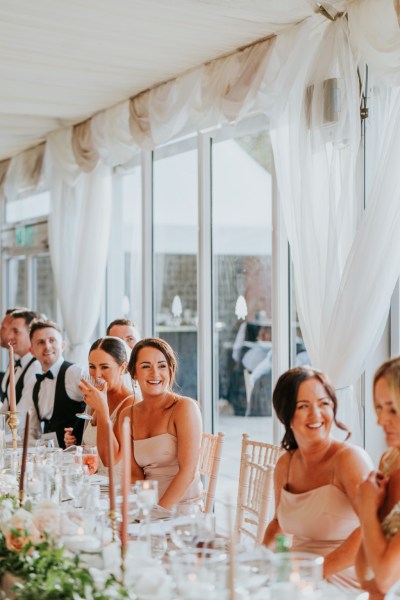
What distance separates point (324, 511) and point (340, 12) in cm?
244

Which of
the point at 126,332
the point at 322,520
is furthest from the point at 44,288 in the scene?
the point at 322,520

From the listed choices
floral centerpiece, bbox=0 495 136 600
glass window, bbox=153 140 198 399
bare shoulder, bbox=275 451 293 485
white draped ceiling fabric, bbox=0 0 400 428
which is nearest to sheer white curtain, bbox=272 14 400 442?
white draped ceiling fabric, bbox=0 0 400 428

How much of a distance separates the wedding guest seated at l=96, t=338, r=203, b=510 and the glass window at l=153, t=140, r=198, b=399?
1.96 meters

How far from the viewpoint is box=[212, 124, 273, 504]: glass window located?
530cm

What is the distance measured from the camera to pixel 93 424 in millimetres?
4496

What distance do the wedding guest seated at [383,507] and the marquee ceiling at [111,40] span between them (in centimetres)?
226

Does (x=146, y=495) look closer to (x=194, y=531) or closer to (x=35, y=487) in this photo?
(x=194, y=531)

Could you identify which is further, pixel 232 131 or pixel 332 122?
pixel 232 131

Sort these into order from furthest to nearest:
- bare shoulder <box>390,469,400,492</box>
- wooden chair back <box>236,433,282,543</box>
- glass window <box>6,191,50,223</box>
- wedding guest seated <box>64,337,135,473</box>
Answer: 1. glass window <box>6,191,50,223</box>
2. wedding guest seated <box>64,337,135,473</box>
3. wooden chair back <box>236,433,282,543</box>
4. bare shoulder <box>390,469,400,492</box>

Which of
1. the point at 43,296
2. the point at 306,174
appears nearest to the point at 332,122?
the point at 306,174

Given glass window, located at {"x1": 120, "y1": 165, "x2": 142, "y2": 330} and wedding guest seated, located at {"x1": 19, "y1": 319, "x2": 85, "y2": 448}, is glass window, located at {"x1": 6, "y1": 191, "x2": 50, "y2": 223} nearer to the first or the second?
glass window, located at {"x1": 120, "y1": 165, "x2": 142, "y2": 330}

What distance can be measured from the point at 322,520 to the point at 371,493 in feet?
1.36

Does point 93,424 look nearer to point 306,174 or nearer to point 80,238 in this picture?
point 306,174

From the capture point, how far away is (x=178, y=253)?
622 centimetres
